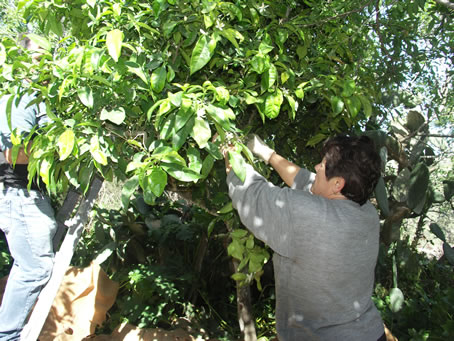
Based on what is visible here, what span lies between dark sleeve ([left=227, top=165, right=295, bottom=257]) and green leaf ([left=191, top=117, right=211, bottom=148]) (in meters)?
0.38

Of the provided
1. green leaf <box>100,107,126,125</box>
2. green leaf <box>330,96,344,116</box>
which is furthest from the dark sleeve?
green leaf <box>100,107,126,125</box>

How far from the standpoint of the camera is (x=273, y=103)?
1520 millimetres

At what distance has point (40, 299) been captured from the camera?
215 centimetres

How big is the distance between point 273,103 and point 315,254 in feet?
1.87

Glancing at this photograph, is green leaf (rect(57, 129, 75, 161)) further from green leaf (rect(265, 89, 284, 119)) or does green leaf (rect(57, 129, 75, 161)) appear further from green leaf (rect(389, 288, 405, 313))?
green leaf (rect(389, 288, 405, 313))

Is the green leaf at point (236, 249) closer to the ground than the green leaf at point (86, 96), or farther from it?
closer to the ground

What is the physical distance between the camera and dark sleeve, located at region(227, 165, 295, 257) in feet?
4.76

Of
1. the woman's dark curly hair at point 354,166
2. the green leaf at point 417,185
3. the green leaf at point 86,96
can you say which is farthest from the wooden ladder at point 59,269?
the green leaf at point 417,185

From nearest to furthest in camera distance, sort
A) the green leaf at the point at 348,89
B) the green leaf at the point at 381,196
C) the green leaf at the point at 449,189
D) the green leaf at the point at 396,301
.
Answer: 1. the green leaf at the point at 348,89
2. the green leaf at the point at 381,196
3. the green leaf at the point at 396,301
4. the green leaf at the point at 449,189

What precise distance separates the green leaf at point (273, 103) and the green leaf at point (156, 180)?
1.87 feet

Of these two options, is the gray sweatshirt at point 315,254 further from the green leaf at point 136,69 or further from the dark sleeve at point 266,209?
the green leaf at point 136,69

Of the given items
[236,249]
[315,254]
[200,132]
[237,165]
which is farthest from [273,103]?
[236,249]

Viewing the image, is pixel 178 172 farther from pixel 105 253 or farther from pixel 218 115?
pixel 105 253

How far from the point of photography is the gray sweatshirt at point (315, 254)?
4.78 feet
